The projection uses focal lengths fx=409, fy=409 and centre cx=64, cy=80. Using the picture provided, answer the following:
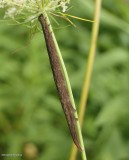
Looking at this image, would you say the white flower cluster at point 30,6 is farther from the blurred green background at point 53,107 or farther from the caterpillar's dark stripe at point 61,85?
the blurred green background at point 53,107

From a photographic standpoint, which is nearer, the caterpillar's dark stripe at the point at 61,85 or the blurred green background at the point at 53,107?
the caterpillar's dark stripe at the point at 61,85

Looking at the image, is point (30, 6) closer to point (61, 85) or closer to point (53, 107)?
point (61, 85)

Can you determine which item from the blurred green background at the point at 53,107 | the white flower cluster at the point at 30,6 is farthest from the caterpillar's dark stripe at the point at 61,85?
the blurred green background at the point at 53,107

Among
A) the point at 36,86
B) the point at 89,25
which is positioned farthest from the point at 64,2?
the point at 89,25

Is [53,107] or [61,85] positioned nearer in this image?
[61,85]

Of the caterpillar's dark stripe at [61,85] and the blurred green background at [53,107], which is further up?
the caterpillar's dark stripe at [61,85]

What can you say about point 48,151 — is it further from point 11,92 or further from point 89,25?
point 89,25

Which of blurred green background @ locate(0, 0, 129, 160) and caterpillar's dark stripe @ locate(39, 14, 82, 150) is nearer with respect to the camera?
caterpillar's dark stripe @ locate(39, 14, 82, 150)

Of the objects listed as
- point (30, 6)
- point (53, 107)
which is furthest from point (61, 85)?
point (53, 107)

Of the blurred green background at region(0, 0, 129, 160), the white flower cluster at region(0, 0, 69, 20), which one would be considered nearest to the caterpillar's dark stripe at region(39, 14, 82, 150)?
the white flower cluster at region(0, 0, 69, 20)

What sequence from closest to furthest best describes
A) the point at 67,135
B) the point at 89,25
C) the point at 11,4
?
1. the point at 11,4
2. the point at 67,135
3. the point at 89,25

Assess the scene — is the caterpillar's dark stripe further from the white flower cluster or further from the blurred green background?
the blurred green background
